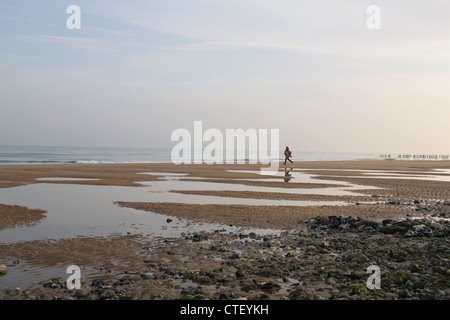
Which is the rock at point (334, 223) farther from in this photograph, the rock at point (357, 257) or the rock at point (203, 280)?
the rock at point (203, 280)

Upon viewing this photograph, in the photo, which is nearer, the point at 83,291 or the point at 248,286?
the point at 83,291

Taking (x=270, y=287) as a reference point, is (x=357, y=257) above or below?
above

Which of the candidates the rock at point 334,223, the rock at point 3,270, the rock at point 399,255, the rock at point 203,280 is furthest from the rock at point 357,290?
the rock at point 3,270

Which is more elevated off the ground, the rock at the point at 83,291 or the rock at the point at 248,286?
the rock at the point at 83,291


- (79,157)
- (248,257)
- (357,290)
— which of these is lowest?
(248,257)

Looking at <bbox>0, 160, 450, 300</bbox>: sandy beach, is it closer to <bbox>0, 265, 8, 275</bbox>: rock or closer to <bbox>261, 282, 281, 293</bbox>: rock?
<bbox>261, 282, 281, 293</bbox>: rock

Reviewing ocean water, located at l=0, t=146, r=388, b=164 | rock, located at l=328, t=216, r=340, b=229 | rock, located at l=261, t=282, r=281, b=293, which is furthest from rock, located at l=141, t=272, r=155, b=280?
ocean water, located at l=0, t=146, r=388, b=164

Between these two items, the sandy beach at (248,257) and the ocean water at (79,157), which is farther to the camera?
the ocean water at (79,157)

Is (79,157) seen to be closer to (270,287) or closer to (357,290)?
(270,287)

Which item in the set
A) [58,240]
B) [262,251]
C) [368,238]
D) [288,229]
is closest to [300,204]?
[288,229]

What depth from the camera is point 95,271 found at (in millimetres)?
9352

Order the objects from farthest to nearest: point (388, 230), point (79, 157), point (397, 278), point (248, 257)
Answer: point (79, 157) → point (388, 230) → point (248, 257) → point (397, 278)

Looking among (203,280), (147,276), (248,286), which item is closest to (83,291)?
(147,276)
